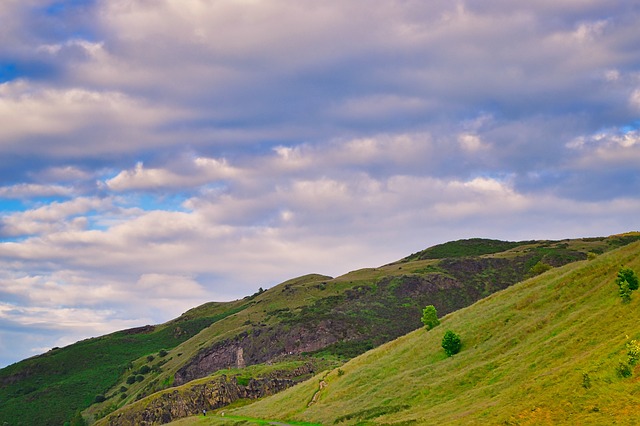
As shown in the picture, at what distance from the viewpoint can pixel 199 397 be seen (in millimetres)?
117375

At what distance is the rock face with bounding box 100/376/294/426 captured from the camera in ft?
381

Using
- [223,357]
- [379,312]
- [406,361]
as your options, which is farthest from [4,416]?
[406,361]

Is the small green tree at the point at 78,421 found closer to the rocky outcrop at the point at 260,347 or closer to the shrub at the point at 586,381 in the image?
the rocky outcrop at the point at 260,347

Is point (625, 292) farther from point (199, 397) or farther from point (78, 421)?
point (78, 421)

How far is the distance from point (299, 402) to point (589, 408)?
48777 millimetres

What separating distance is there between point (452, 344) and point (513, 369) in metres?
15.5

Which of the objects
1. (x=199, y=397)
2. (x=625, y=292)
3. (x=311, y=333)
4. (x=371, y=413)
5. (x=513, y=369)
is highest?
(x=311, y=333)

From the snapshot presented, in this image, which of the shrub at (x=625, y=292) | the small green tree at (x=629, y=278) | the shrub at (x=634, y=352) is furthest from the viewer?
the small green tree at (x=629, y=278)

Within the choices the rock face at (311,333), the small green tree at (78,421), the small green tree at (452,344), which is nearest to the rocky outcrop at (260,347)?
the rock face at (311,333)

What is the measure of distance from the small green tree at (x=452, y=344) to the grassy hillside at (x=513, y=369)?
0.77 meters

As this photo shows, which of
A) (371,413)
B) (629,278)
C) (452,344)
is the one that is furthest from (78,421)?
(629,278)

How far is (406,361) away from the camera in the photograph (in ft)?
229

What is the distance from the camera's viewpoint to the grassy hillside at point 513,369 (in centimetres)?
3625

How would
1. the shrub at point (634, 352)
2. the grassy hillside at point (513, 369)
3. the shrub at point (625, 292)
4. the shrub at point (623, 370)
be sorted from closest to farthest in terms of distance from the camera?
1. the shrub at point (623, 370)
2. the shrub at point (634, 352)
3. the grassy hillside at point (513, 369)
4. the shrub at point (625, 292)
